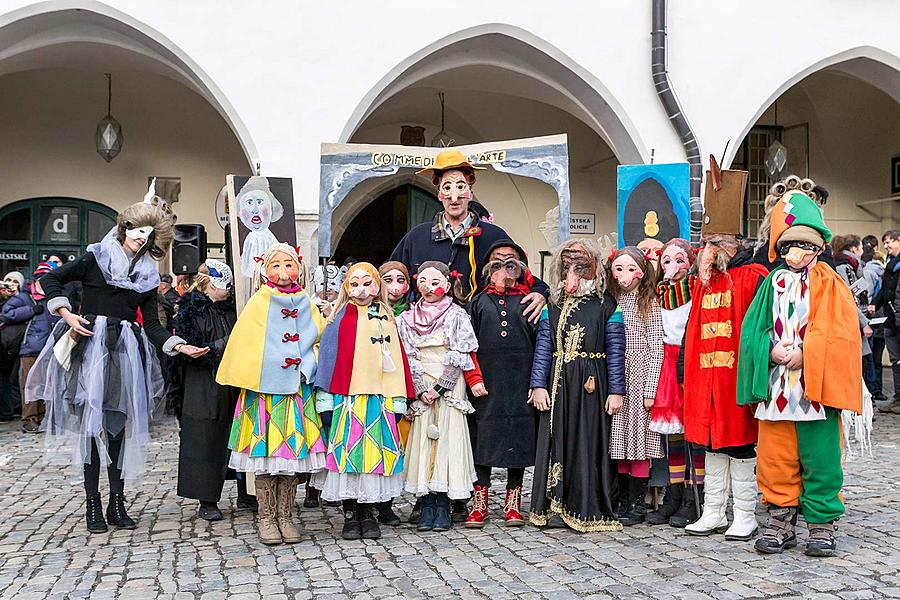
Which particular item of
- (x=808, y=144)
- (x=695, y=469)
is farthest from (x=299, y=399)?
(x=808, y=144)

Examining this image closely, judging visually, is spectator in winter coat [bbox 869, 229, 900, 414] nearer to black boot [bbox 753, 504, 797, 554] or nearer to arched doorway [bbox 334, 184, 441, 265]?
black boot [bbox 753, 504, 797, 554]

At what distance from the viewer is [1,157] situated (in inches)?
503

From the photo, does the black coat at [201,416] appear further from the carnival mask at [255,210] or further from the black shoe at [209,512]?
the carnival mask at [255,210]

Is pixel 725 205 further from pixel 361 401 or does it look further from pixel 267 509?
pixel 267 509

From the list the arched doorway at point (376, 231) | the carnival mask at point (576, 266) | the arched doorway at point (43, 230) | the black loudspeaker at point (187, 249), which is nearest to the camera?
the carnival mask at point (576, 266)

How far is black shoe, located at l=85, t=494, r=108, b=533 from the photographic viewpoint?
548 centimetres

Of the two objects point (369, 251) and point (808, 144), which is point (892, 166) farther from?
point (369, 251)

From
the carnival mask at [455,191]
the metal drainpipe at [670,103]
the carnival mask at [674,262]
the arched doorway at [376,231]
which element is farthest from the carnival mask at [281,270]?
the arched doorway at [376,231]

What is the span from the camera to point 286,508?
5254mm

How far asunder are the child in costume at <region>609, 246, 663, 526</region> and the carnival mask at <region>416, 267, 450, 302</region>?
3.18ft

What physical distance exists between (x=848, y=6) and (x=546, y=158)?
246 inches

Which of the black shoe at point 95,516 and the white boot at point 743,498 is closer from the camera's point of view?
the white boot at point 743,498

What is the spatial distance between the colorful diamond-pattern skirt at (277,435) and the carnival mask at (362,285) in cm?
57

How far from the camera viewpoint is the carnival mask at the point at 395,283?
18.1 ft
